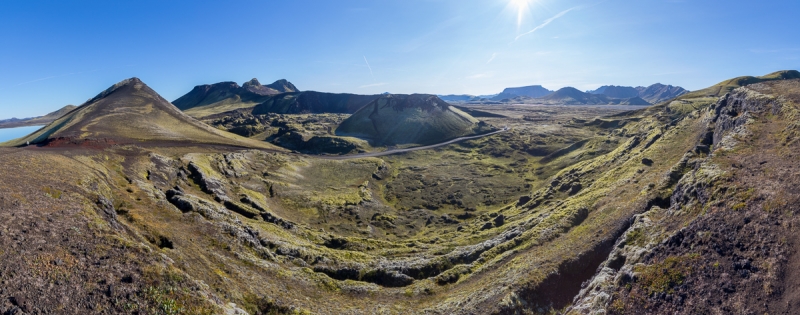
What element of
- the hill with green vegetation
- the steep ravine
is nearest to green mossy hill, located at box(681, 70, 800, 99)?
the hill with green vegetation

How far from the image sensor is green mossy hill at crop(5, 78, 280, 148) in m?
82.4

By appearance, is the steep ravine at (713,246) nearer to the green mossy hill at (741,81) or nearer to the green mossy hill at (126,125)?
the green mossy hill at (126,125)

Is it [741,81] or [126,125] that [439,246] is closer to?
[126,125]

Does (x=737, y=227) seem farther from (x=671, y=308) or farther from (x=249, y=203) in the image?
(x=249, y=203)

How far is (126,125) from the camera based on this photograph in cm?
10362

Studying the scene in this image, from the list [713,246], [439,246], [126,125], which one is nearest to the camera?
[713,246]

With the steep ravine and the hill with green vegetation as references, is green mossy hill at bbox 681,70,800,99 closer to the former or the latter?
the hill with green vegetation

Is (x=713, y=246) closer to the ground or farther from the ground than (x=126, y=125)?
closer to the ground

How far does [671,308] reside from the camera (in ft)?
73.2

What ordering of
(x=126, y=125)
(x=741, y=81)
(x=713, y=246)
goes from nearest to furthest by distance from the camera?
1. (x=713, y=246)
2. (x=126, y=125)
3. (x=741, y=81)

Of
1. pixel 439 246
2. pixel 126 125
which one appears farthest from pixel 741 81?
pixel 126 125

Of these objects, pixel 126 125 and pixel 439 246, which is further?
pixel 126 125

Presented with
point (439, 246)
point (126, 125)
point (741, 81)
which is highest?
point (741, 81)

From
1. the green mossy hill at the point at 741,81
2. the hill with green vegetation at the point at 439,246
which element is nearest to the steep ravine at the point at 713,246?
the hill with green vegetation at the point at 439,246
